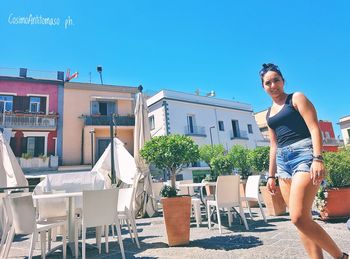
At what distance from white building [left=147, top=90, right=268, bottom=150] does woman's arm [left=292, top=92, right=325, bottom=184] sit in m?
16.7

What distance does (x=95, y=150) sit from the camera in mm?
18766

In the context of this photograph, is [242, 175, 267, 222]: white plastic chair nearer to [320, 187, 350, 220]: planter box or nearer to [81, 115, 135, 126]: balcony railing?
[320, 187, 350, 220]: planter box

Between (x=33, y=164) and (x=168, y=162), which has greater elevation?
(x=33, y=164)

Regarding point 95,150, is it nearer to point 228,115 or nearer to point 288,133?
point 228,115

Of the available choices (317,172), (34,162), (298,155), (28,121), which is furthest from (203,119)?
(317,172)

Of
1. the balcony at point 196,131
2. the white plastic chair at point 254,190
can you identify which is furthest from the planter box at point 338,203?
the balcony at point 196,131

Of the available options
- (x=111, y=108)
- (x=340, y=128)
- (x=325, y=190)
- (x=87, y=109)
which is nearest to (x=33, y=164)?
(x=87, y=109)

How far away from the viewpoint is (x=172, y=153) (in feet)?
14.4

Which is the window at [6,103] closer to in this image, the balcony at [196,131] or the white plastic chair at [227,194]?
the balcony at [196,131]

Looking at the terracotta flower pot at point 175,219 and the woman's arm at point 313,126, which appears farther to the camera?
the terracotta flower pot at point 175,219

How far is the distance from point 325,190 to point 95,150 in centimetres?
1653

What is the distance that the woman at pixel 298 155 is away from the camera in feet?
5.73

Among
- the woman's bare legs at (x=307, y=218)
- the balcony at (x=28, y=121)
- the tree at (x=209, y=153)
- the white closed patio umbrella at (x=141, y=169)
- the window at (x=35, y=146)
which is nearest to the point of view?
the woman's bare legs at (x=307, y=218)

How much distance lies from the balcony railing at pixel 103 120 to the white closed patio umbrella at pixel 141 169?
490 inches
